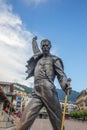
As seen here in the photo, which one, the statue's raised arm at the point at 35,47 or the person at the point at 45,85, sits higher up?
the statue's raised arm at the point at 35,47

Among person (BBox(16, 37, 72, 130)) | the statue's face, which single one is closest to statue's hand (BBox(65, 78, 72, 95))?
person (BBox(16, 37, 72, 130))

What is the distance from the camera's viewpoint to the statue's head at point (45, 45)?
278 inches

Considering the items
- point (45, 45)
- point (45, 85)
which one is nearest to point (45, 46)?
point (45, 45)

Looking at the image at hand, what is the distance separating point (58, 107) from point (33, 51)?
155 centimetres

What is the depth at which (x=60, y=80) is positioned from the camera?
269 inches

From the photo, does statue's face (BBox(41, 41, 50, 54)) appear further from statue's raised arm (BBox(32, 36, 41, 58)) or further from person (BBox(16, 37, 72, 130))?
statue's raised arm (BBox(32, 36, 41, 58))

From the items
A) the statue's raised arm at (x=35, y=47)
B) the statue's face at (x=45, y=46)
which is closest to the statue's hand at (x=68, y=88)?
the statue's face at (x=45, y=46)

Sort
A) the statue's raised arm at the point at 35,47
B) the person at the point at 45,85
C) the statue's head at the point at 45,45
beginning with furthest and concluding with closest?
1. the statue's raised arm at the point at 35,47
2. the statue's head at the point at 45,45
3. the person at the point at 45,85

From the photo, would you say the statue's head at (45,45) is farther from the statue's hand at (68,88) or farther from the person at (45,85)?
the statue's hand at (68,88)

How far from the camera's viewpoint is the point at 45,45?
7.07 metres

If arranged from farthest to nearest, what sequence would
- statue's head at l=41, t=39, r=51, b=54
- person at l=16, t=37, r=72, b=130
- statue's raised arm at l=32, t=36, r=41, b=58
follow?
statue's raised arm at l=32, t=36, r=41, b=58 < statue's head at l=41, t=39, r=51, b=54 < person at l=16, t=37, r=72, b=130

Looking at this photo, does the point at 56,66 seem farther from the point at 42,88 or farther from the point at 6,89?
the point at 6,89

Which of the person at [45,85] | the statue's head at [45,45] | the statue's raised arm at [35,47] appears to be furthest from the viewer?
the statue's raised arm at [35,47]

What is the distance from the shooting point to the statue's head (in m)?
7.06
